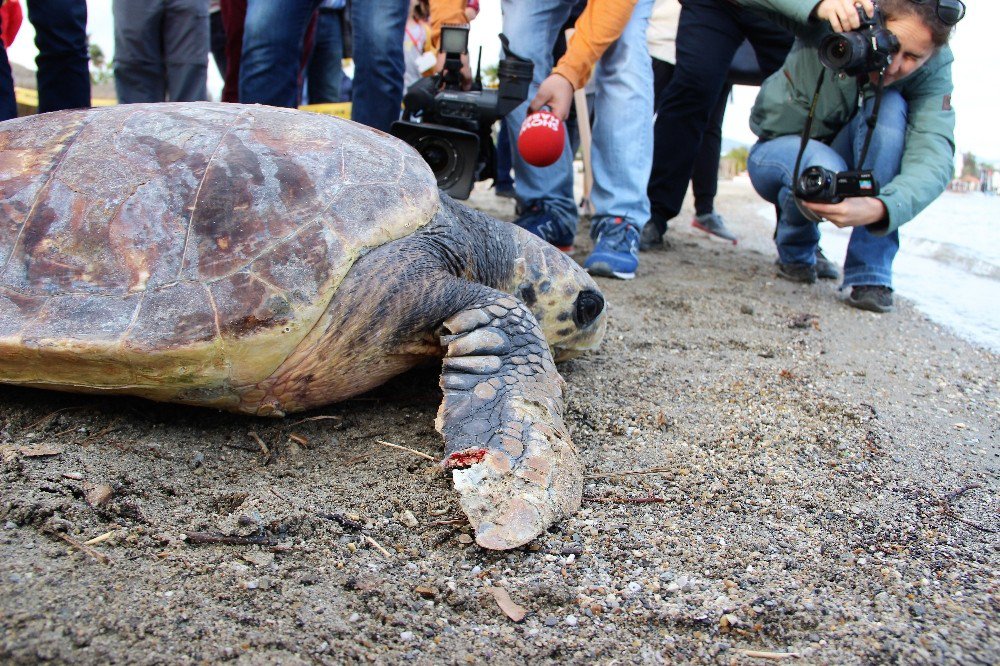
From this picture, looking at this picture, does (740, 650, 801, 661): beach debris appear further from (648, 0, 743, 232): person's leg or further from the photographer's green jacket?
(648, 0, 743, 232): person's leg

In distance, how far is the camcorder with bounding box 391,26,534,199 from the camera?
259 centimetres

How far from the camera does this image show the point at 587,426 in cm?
155

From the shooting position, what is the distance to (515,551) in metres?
Answer: 1.07

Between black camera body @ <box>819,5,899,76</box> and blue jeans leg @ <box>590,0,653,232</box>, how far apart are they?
72 cm

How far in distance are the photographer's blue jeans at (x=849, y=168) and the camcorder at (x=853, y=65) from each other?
242 mm

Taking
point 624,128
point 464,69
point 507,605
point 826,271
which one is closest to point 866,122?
point 826,271

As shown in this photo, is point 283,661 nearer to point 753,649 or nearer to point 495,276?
point 753,649

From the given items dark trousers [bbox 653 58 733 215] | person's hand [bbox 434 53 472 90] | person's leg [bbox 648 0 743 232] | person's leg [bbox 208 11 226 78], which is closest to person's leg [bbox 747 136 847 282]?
person's leg [bbox 648 0 743 232]

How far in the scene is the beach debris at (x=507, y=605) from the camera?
93 cm

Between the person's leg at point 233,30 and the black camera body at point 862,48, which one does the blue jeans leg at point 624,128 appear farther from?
the person's leg at point 233,30

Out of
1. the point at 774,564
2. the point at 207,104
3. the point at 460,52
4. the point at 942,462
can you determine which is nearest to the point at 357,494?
the point at 774,564

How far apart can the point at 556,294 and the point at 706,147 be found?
8.93 feet

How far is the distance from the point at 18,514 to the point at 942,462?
1.67 metres

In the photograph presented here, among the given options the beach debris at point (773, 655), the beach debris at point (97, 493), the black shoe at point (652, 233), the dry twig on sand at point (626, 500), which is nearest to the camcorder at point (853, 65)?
the black shoe at point (652, 233)
